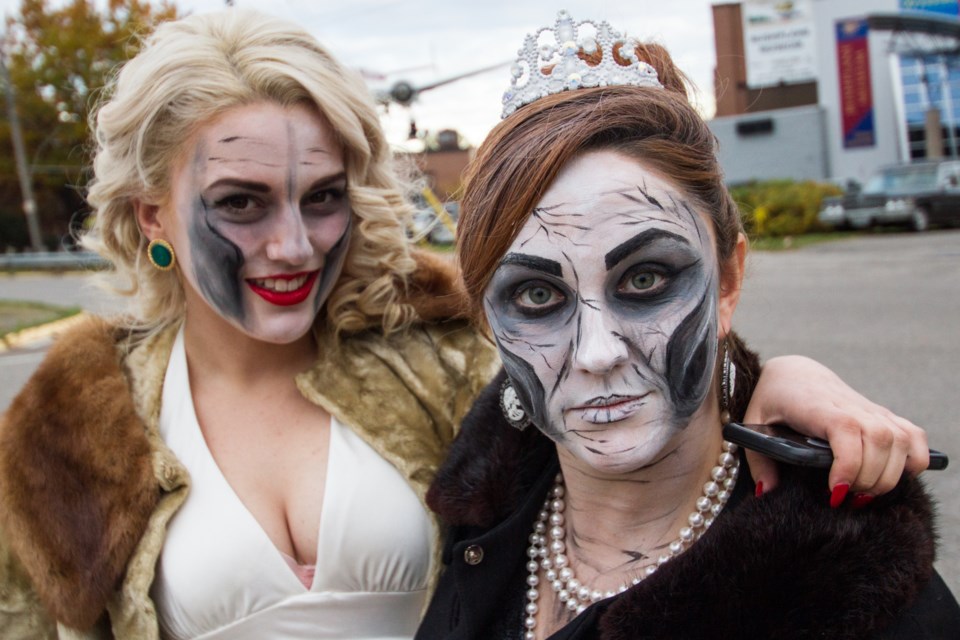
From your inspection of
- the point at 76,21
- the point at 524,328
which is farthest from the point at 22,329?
the point at 76,21

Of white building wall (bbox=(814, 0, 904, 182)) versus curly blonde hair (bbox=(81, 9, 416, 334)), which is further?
white building wall (bbox=(814, 0, 904, 182))

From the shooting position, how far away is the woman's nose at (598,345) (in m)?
1.46

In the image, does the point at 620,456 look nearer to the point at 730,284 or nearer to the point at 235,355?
the point at 730,284

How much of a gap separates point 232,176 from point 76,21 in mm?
27463

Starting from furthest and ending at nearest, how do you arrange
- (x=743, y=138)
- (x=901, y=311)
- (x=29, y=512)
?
(x=743, y=138), (x=901, y=311), (x=29, y=512)

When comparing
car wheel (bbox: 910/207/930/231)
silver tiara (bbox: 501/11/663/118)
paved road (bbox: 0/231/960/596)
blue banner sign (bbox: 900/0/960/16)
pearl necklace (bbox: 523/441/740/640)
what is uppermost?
blue banner sign (bbox: 900/0/960/16)

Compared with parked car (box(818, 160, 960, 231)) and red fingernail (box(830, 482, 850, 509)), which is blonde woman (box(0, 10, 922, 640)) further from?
parked car (box(818, 160, 960, 231))

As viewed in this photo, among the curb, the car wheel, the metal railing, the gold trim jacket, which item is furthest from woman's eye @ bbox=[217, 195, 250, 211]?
the metal railing

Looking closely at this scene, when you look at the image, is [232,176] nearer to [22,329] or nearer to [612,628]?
[612,628]

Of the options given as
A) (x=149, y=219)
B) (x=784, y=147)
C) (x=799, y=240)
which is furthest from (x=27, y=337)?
(x=784, y=147)

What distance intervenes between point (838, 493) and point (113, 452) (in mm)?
1627

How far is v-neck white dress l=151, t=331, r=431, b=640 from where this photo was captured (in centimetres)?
217

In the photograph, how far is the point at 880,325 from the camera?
8961 mm

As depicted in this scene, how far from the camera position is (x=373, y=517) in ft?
7.32
